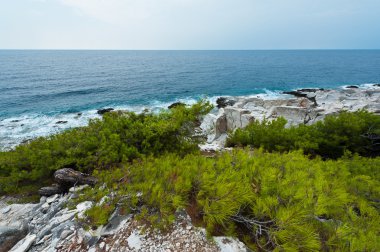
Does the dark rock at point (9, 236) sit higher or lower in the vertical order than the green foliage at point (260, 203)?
lower

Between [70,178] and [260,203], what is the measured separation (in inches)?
242

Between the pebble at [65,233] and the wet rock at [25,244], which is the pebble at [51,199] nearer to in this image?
the wet rock at [25,244]

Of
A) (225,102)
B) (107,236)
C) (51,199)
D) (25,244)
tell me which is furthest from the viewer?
(225,102)

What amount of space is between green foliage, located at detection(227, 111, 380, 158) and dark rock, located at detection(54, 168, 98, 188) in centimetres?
820

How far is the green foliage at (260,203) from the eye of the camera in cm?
332

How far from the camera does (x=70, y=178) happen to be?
21.9 ft

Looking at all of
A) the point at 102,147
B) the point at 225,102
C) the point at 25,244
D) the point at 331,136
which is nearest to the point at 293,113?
the point at 331,136

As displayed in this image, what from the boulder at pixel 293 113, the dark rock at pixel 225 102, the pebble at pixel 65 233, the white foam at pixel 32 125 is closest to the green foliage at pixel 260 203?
the pebble at pixel 65 233

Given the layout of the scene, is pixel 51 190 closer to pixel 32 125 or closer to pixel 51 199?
pixel 51 199

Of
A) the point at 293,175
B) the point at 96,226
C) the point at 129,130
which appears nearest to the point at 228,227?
the point at 293,175

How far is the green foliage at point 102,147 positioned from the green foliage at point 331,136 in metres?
4.30

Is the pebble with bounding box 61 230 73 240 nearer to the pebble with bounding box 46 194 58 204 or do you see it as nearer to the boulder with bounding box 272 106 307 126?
the pebble with bounding box 46 194 58 204

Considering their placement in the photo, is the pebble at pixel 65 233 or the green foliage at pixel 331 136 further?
the green foliage at pixel 331 136

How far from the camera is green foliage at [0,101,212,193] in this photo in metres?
7.23
